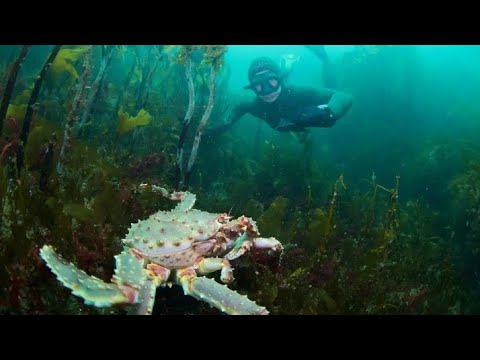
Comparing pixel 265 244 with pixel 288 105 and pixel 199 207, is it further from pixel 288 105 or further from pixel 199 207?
pixel 288 105

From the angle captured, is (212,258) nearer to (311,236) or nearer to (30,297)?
(30,297)

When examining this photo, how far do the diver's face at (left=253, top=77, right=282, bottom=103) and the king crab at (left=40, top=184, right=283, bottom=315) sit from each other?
9157 millimetres

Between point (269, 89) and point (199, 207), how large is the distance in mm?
6272

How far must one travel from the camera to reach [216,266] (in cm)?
350

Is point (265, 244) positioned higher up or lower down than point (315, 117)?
lower down

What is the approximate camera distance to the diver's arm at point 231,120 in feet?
39.3

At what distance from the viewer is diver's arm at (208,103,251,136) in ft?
39.3

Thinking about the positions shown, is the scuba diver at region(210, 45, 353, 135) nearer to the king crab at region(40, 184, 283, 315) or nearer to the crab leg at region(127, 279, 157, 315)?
the king crab at region(40, 184, 283, 315)

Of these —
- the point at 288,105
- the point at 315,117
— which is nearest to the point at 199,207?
the point at 315,117

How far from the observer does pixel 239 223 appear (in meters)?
3.76

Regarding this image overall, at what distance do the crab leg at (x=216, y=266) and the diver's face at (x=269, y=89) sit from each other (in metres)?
9.74

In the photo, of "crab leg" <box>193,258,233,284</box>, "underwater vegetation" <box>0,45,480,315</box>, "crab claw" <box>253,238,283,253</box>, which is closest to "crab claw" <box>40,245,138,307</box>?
"underwater vegetation" <box>0,45,480,315</box>

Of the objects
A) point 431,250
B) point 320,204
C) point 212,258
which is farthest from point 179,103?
point 212,258
